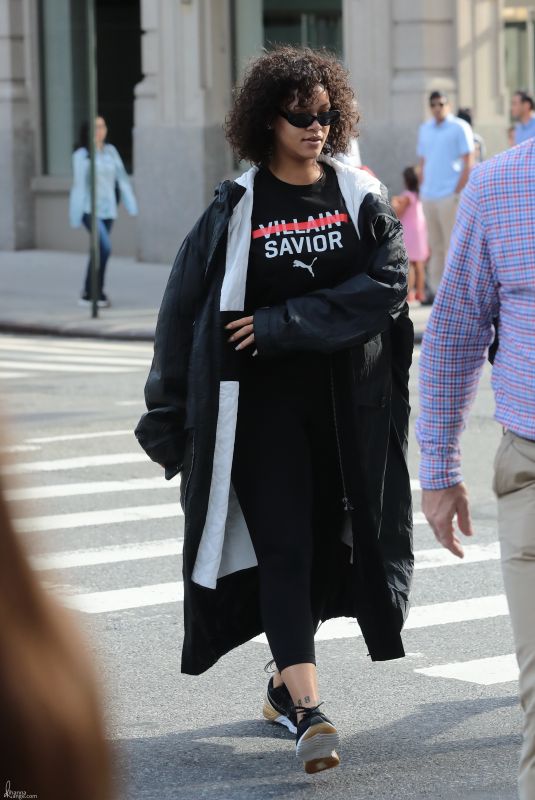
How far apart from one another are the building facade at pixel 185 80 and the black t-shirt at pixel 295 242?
12.7 meters

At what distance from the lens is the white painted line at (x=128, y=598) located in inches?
251

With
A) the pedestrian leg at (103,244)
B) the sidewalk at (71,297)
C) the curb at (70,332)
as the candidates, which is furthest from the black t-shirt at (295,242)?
the pedestrian leg at (103,244)

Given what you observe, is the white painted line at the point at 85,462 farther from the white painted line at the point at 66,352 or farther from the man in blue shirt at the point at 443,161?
the man in blue shirt at the point at 443,161

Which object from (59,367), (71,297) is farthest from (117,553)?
(71,297)

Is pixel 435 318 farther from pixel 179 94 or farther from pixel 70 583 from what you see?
pixel 179 94

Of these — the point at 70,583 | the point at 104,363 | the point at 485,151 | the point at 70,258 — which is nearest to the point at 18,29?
the point at 70,258

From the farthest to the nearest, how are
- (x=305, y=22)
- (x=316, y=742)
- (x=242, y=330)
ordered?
(x=305, y=22) < (x=242, y=330) < (x=316, y=742)

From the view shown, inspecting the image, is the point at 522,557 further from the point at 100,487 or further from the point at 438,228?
the point at 438,228

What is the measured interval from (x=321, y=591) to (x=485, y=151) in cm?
1606

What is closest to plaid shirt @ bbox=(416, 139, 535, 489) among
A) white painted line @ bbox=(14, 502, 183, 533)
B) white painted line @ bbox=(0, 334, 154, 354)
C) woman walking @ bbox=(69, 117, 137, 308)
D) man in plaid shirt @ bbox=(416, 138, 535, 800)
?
man in plaid shirt @ bbox=(416, 138, 535, 800)

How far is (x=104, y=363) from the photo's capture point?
46.4ft

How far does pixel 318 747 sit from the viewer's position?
439 centimetres

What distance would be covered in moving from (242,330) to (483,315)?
104cm

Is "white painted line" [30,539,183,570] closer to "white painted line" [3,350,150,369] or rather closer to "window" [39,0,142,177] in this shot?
"white painted line" [3,350,150,369]
